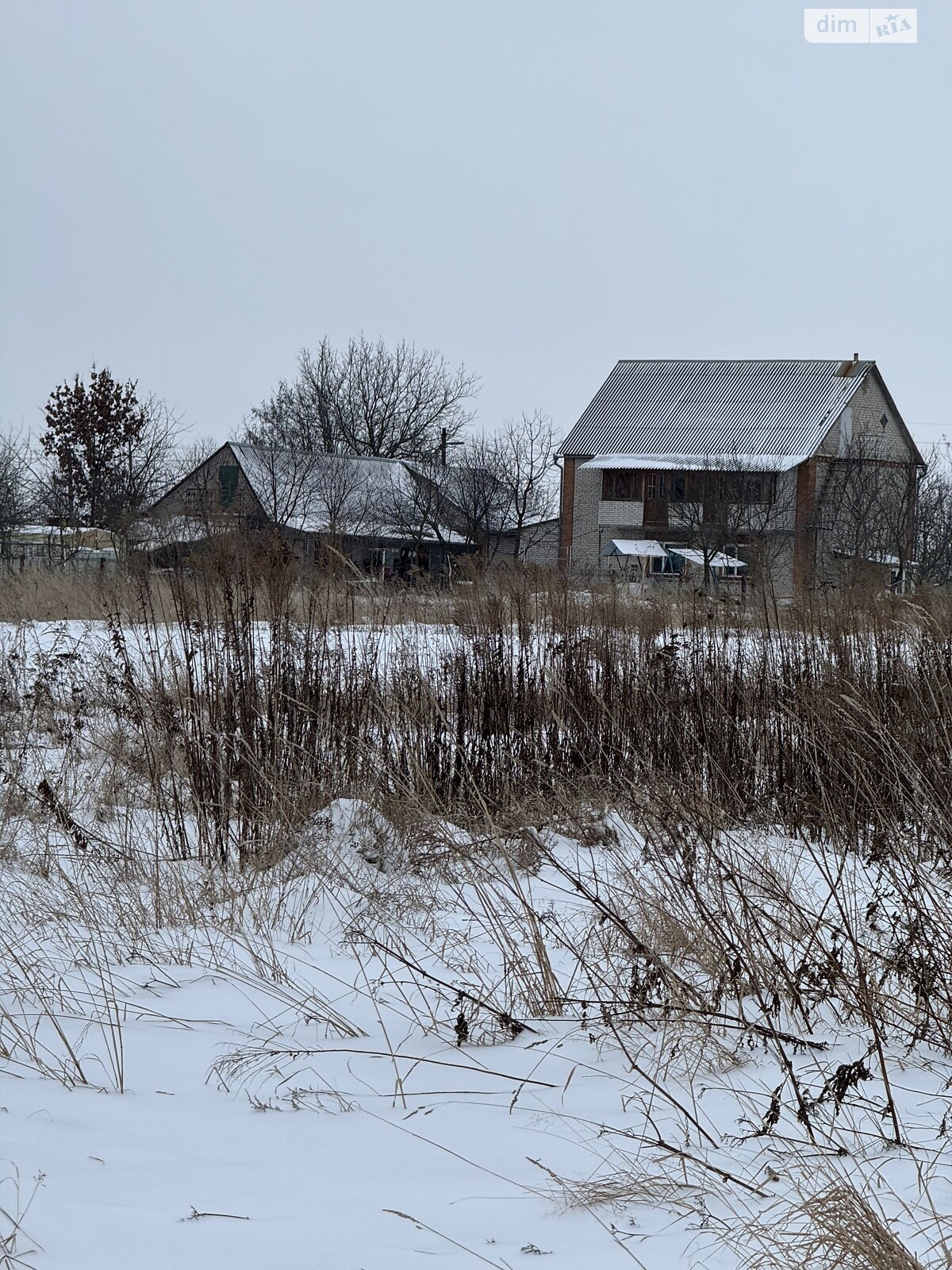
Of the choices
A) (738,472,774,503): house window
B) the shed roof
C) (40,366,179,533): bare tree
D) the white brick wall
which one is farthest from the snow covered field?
the white brick wall

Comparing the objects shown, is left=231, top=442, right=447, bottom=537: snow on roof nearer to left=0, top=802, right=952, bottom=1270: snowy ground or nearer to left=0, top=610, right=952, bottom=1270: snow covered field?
left=0, top=610, right=952, bottom=1270: snow covered field

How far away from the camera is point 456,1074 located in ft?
10.6

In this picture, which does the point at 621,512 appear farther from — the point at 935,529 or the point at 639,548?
the point at 935,529

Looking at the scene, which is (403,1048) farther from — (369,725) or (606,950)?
(369,725)

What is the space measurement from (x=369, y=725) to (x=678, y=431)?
36.5 metres

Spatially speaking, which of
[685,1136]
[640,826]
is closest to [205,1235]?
Answer: [685,1136]

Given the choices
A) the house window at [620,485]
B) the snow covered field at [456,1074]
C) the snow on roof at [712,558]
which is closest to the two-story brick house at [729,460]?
the house window at [620,485]

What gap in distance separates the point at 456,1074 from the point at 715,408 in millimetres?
40585

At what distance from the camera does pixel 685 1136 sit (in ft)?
8.98

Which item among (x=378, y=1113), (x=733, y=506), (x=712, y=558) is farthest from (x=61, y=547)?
(x=378, y=1113)

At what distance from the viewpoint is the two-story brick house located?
34.5 m

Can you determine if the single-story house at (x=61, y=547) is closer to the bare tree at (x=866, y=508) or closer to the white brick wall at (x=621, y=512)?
the bare tree at (x=866, y=508)

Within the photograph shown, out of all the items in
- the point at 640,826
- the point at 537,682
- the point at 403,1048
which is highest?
the point at 537,682

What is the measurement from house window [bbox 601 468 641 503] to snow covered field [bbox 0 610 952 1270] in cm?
3686
